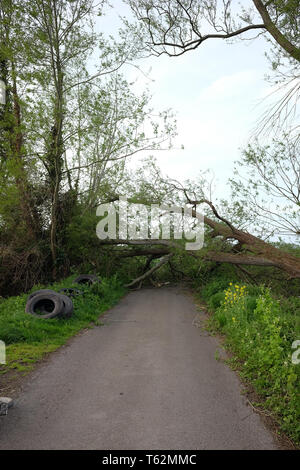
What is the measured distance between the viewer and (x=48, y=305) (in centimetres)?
853

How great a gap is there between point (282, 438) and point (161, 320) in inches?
215

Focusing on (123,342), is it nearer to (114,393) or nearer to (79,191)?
(114,393)

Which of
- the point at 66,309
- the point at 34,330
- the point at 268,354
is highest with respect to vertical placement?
the point at 268,354

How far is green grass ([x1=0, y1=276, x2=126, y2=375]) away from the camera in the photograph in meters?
5.73

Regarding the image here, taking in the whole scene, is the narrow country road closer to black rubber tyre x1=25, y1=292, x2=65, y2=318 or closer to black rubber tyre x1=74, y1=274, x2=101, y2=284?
black rubber tyre x1=25, y1=292, x2=65, y2=318

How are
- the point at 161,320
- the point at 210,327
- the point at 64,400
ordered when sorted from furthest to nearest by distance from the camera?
the point at 161,320 → the point at 210,327 → the point at 64,400

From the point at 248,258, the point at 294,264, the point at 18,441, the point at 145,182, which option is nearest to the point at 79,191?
the point at 145,182

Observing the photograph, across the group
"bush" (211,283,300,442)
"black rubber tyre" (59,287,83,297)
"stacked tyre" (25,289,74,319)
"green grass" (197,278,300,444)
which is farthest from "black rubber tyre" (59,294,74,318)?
"bush" (211,283,300,442)

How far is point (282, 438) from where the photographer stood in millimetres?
3506

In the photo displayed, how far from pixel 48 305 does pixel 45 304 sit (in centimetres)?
9

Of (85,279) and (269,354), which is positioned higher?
(269,354)

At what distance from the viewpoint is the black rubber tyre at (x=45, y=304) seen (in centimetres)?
791

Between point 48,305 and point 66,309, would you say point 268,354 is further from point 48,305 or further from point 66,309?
point 48,305

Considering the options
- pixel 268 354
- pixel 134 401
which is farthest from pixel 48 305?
pixel 268 354
